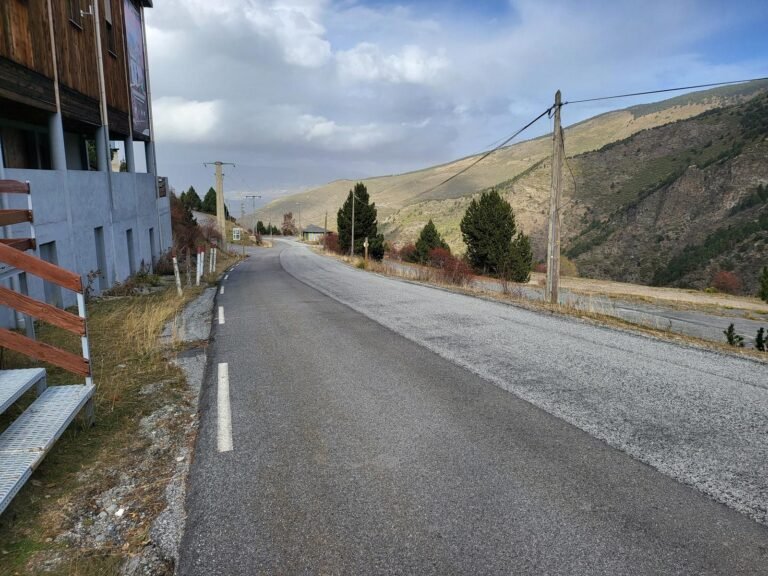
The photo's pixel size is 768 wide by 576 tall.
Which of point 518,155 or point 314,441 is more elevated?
point 518,155

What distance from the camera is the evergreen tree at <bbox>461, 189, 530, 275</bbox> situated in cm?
4197

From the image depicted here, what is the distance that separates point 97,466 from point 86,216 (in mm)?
12743

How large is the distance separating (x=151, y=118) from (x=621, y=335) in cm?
2410

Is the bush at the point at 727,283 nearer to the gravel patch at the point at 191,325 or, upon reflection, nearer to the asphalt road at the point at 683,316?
the asphalt road at the point at 683,316

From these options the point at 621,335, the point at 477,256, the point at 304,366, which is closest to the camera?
the point at 304,366

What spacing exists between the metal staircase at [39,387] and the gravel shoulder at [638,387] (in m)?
4.49

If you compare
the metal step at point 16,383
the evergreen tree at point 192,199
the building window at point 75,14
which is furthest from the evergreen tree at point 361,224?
the metal step at point 16,383

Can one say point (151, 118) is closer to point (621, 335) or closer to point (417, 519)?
point (621, 335)

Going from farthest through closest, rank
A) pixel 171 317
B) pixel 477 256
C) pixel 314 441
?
pixel 477 256 < pixel 171 317 < pixel 314 441

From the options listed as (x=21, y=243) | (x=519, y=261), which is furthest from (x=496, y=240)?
(x=21, y=243)

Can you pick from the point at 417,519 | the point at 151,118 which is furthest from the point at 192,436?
the point at 151,118

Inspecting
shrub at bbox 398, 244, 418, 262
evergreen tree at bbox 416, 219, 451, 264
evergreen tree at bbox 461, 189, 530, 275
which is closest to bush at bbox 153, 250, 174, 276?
evergreen tree at bbox 461, 189, 530, 275

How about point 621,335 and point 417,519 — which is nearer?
point 417,519

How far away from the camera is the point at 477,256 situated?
1719 inches
